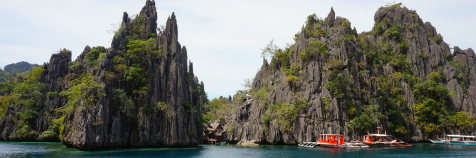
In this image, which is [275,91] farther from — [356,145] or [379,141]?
[379,141]

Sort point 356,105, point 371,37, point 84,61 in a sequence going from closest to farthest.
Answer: point 356,105 < point 84,61 < point 371,37

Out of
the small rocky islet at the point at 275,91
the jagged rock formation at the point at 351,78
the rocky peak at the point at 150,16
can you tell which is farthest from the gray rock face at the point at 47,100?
the jagged rock formation at the point at 351,78

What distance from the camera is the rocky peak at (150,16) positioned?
196ft

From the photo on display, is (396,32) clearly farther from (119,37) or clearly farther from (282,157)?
(119,37)

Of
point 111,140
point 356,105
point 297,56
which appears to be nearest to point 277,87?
point 297,56

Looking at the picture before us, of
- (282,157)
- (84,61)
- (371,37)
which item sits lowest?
(282,157)

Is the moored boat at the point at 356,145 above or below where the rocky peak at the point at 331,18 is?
below

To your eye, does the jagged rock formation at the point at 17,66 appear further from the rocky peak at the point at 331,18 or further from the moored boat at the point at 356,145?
the moored boat at the point at 356,145

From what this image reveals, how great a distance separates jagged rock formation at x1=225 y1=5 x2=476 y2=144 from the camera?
54281mm

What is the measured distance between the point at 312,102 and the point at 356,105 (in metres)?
8.27

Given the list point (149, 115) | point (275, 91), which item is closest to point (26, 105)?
point (149, 115)

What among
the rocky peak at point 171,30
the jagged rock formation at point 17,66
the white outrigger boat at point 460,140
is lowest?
the white outrigger boat at point 460,140

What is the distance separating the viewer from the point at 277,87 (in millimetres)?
61594

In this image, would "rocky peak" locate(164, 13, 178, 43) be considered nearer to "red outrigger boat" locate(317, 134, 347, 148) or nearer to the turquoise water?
the turquoise water
